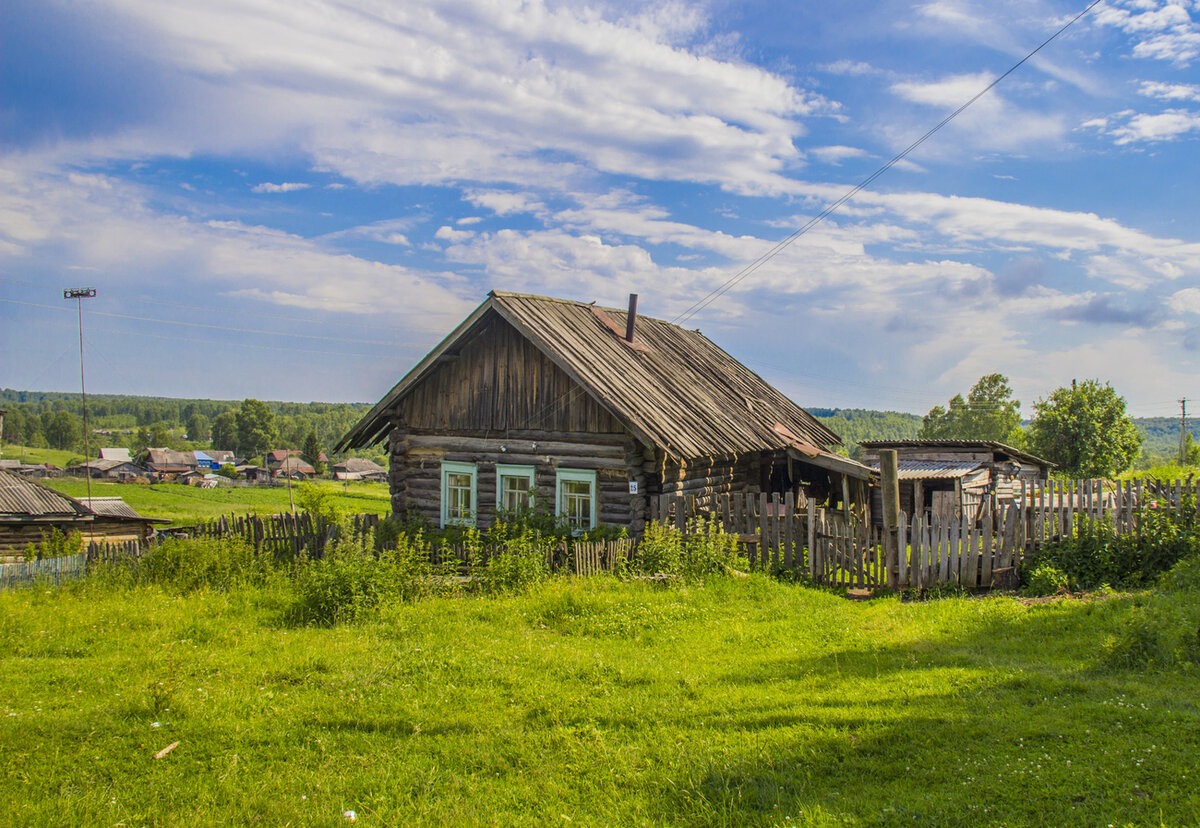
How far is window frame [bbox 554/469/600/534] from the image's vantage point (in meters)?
16.2

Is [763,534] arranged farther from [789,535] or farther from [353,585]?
[353,585]

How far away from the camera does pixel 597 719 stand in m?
7.16

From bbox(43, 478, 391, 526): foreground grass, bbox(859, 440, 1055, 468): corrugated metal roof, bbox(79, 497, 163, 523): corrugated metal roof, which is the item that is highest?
bbox(859, 440, 1055, 468): corrugated metal roof

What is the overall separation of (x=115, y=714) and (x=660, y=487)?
10.6 metres

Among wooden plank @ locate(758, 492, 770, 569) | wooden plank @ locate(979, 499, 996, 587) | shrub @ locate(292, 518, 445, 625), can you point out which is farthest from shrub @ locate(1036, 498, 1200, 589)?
shrub @ locate(292, 518, 445, 625)

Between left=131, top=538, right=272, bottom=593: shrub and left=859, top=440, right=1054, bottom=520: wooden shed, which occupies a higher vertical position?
left=859, top=440, right=1054, bottom=520: wooden shed

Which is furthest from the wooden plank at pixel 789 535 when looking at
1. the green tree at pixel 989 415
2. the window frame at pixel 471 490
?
the green tree at pixel 989 415

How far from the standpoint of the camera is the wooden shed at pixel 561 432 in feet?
52.0

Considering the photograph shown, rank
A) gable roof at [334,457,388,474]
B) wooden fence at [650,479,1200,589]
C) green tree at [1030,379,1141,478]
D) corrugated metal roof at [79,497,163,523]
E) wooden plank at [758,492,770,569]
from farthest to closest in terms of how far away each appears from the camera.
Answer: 1. gable roof at [334,457,388,474]
2. green tree at [1030,379,1141,478]
3. corrugated metal roof at [79,497,163,523]
4. wooden plank at [758,492,770,569]
5. wooden fence at [650,479,1200,589]

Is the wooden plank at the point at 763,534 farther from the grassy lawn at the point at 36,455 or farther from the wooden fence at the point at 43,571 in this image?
the grassy lawn at the point at 36,455

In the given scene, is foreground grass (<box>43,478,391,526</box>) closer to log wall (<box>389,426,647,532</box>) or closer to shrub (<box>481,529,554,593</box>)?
log wall (<box>389,426,647,532</box>)

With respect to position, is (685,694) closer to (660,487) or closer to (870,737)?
(870,737)

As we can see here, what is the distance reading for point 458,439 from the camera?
59.2 ft

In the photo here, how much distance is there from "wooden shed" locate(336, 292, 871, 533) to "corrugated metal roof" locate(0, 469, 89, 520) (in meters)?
24.1
